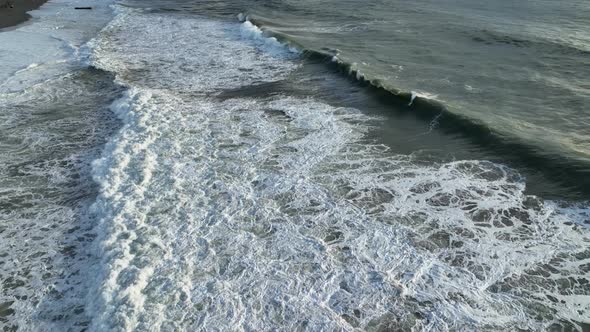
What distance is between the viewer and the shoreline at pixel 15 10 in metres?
22.7

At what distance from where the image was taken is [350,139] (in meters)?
10.3

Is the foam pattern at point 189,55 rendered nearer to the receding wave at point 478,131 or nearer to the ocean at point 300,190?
the ocean at point 300,190

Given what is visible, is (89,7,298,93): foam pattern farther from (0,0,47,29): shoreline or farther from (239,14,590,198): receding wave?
(0,0,47,29): shoreline

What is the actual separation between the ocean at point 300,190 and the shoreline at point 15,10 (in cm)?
697

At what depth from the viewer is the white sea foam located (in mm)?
5848

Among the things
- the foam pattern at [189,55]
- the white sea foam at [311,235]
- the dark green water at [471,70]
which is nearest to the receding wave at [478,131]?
the dark green water at [471,70]

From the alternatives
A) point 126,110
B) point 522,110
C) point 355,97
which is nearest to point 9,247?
point 126,110

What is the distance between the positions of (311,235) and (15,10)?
A: 24941 millimetres

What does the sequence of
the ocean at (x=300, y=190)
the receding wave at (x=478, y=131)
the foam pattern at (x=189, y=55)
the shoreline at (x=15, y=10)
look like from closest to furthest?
the ocean at (x=300, y=190) < the receding wave at (x=478, y=131) < the foam pattern at (x=189, y=55) < the shoreline at (x=15, y=10)

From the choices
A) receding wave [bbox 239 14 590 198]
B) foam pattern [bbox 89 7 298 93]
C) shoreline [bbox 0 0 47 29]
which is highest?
receding wave [bbox 239 14 590 198]

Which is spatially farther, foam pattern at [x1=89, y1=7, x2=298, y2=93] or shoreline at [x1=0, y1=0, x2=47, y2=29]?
shoreline at [x1=0, y1=0, x2=47, y2=29]

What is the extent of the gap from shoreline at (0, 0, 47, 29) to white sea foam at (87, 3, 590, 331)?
614 inches

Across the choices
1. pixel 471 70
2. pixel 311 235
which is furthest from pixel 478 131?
pixel 311 235

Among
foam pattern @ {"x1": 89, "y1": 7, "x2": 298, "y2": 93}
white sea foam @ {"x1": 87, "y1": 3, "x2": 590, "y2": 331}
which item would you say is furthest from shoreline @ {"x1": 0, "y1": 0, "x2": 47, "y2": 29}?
white sea foam @ {"x1": 87, "y1": 3, "x2": 590, "y2": 331}
